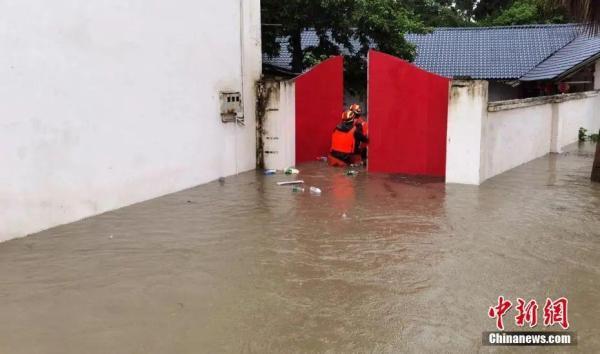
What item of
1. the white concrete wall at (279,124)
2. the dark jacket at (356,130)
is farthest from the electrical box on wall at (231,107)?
the dark jacket at (356,130)

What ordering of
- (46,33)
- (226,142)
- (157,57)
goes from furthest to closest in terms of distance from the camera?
(226,142)
(157,57)
(46,33)

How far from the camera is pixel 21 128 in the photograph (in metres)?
6.23

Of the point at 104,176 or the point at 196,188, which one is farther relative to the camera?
the point at 196,188

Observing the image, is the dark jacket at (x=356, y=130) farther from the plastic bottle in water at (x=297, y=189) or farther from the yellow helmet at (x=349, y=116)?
the plastic bottle in water at (x=297, y=189)

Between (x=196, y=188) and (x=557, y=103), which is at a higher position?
(x=557, y=103)

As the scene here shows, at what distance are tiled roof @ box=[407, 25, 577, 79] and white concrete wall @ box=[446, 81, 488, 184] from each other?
1128 centimetres

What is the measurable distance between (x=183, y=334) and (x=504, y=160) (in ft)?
27.4

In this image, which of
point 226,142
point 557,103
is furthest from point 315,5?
point 557,103

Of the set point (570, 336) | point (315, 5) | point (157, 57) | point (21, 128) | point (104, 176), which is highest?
point (315, 5)

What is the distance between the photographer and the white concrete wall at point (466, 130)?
9.30m

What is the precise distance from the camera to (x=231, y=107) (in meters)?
10.3

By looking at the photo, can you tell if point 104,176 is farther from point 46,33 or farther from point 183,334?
point 183,334

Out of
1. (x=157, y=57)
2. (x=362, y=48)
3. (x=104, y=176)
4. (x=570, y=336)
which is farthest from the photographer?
(x=362, y=48)

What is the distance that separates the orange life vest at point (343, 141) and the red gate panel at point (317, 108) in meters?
0.72
